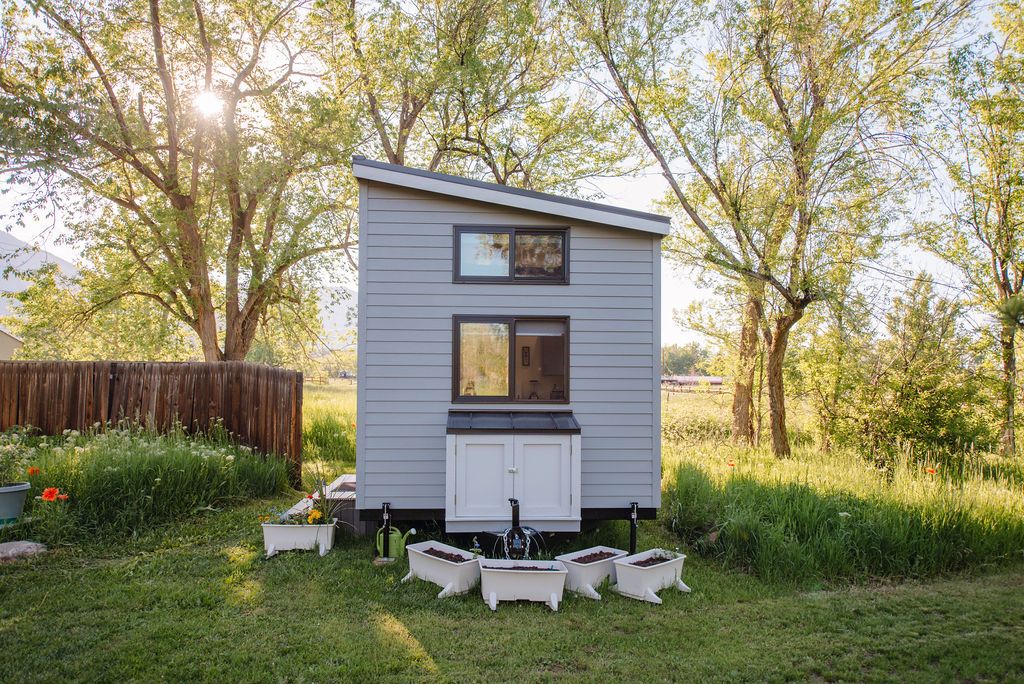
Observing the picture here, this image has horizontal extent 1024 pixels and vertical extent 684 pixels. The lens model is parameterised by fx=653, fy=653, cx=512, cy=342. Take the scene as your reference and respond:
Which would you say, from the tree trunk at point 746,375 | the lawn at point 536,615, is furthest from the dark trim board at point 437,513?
the tree trunk at point 746,375

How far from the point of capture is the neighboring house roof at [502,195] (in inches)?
244

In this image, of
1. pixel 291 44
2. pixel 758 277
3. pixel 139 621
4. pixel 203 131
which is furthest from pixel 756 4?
pixel 139 621

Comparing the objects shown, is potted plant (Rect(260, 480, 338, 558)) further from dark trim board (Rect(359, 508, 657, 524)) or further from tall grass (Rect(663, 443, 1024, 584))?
tall grass (Rect(663, 443, 1024, 584))

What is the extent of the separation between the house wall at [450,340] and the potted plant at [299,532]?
1.39 feet

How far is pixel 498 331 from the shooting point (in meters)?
6.37

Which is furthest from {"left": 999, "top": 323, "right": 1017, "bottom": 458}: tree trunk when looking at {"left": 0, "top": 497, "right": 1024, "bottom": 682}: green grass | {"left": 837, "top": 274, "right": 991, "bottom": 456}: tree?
{"left": 0, "top": 497, "right": 1024, "bottom": 682}: green grass

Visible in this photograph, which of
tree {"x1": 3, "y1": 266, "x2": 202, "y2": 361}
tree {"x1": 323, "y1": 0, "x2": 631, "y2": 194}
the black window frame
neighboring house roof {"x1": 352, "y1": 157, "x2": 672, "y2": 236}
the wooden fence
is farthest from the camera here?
tree {"x1": 3, "y1": 266, "x2": 202, "y2": 361}

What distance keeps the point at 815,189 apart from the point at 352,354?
33.4ft

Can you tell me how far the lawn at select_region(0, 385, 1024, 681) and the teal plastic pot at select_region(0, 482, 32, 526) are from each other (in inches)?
28.8

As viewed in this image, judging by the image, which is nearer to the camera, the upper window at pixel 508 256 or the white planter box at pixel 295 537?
the white planter box at pixel 295 537

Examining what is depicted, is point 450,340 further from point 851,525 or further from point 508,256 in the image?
point 851,525

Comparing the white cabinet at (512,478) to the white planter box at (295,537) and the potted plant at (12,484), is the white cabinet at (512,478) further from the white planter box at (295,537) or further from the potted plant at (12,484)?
the potted plant at (12,484)

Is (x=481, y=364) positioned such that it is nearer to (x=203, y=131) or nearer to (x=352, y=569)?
(x=352, y=569)

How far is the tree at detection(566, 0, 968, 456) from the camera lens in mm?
10766
